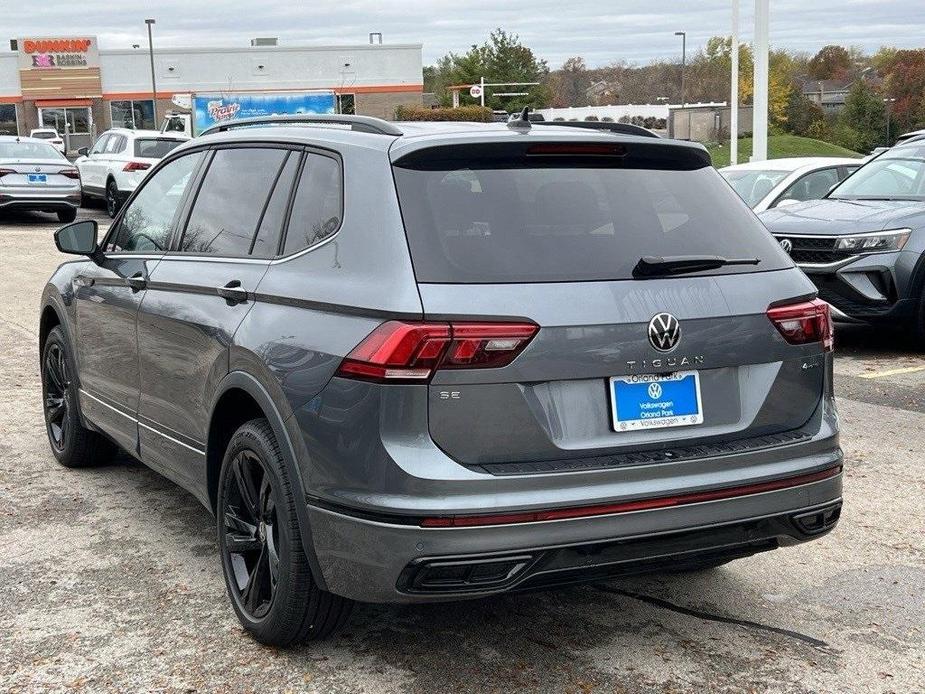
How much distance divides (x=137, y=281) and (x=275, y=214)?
1175mm

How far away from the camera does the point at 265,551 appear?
4117mm

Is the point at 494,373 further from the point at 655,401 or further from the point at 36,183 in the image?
the point at 36,183

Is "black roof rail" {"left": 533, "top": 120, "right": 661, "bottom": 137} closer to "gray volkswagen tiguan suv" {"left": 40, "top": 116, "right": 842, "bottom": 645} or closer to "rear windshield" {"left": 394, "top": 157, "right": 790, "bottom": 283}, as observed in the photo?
"gray volkswagen tiguan suv" {"left": 40, "top": 116, "right": 842, "bottom": 645}

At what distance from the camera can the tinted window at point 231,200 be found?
→ 4461mm

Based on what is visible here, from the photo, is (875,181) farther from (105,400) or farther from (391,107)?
(391,107)

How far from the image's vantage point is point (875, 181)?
1127 cm

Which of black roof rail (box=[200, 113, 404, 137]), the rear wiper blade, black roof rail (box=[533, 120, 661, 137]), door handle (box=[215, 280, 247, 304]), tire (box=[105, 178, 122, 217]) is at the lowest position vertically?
tire (box=[105, 178, 122, 217])

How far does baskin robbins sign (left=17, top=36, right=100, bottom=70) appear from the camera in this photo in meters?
66.5

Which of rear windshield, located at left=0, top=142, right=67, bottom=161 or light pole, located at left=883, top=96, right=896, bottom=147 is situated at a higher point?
rear windshield, located at left=0, top=142, right=67, bottom=161

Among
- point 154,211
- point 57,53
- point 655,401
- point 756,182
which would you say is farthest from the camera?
point 57,53

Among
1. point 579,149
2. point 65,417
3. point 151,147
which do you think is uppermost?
point 579,149

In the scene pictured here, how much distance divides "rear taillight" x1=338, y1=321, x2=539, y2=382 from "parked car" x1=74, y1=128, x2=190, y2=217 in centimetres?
2196

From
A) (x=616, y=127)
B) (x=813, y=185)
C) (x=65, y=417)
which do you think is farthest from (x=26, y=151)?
(x=616, y=127)

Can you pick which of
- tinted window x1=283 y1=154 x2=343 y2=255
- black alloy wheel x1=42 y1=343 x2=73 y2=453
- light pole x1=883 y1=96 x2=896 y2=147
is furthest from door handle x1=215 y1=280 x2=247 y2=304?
light pole x1=883 y1=96 x2=896 y2=147
